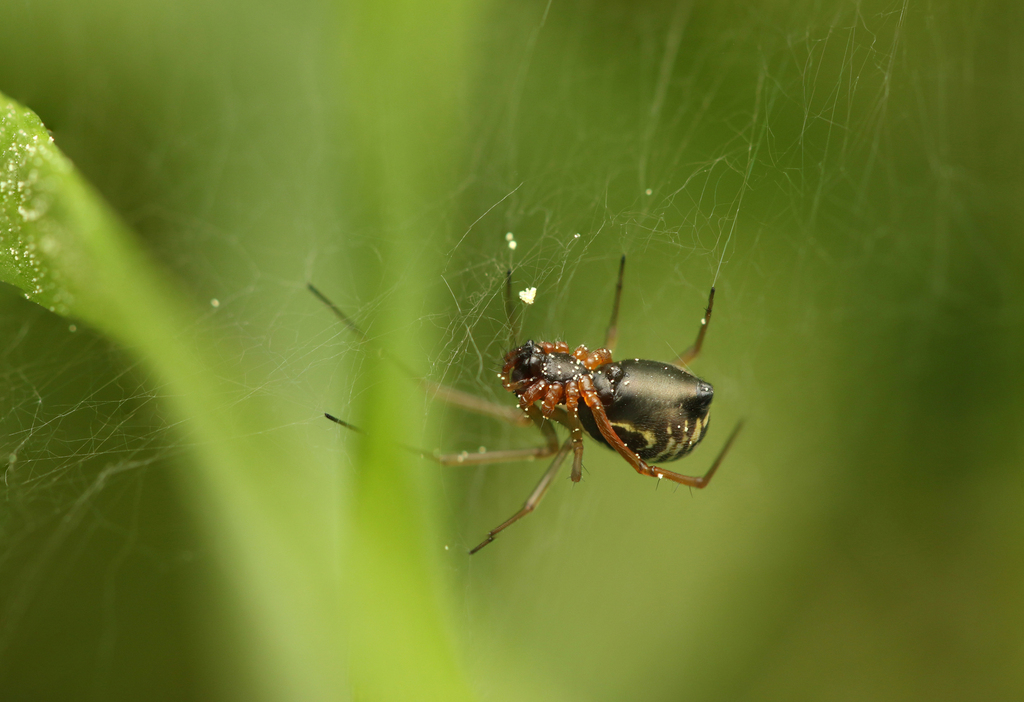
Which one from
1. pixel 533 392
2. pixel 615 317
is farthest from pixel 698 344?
pixel 533 392

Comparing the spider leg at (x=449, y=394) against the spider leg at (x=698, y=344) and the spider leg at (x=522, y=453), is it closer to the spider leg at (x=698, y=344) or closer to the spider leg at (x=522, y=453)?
the spider leg at (x=522, y=453)

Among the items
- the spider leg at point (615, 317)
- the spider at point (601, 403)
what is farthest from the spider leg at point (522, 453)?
the spider leg at point (615, 317)

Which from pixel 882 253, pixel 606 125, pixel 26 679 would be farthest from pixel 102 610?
pixel 882 253

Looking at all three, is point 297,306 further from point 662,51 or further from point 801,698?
point 801,698

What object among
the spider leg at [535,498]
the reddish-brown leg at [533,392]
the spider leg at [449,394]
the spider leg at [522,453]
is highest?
the spider leg at [449,394]

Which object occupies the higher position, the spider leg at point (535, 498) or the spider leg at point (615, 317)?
the spider leg at point (615, 317)

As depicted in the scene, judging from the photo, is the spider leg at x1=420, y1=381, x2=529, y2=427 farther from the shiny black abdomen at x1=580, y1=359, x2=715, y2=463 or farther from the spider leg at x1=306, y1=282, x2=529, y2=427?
the shiny black abdomen at x1=580, y1=359, x2=715, y2=463

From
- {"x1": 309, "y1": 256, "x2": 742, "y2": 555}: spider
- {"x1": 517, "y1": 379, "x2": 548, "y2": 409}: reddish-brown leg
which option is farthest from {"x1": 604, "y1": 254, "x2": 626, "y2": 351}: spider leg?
{"x1": 517, "y1": 379, "x2": 548, "y2": 409}: reddish-brown leg

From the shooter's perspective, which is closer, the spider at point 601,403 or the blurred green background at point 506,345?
the blurred green background at point 506,345
